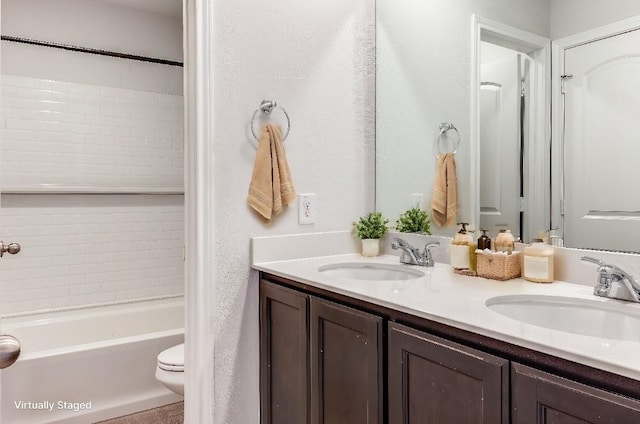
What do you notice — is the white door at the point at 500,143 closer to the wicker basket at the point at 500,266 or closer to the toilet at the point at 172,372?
the wicker basket at the point at 500,266

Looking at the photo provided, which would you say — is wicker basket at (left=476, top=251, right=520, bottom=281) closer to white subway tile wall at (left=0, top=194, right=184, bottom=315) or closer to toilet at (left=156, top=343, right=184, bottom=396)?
toilet at (left=156, top=343, right=184, bottom=396)

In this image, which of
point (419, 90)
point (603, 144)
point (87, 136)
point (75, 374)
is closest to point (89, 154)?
point (87, 136)

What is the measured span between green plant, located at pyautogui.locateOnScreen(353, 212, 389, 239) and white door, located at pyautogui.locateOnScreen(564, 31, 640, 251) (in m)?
0.76

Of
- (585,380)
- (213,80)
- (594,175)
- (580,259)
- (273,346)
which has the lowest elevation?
(273,346)

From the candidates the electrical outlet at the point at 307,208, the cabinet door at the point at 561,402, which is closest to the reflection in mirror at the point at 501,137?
the electrical outlet at the point at 307,208

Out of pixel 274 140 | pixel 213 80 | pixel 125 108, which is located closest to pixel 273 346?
pixel 274 140

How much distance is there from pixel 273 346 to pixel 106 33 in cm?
248

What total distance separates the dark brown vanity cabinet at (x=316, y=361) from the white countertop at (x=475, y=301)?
0.07 m

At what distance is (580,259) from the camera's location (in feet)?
4.47

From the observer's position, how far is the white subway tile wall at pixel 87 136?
277cm

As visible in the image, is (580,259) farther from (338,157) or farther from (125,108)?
(125,108)

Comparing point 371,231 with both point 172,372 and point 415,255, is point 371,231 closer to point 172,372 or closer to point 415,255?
point 415,255

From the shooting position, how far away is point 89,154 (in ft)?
9.78

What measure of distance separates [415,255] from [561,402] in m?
0.95
